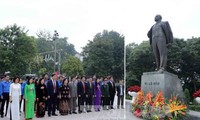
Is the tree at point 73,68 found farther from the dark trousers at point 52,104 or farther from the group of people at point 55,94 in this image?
the dark trousers at point 52,104

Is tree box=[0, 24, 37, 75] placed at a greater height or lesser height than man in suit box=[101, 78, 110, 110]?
greater

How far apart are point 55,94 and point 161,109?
456cm

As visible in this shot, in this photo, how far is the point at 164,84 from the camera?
26.9 ft

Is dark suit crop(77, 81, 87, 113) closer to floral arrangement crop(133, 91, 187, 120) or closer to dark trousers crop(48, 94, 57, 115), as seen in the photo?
dark trousers crop(48, 94, 57, 115)

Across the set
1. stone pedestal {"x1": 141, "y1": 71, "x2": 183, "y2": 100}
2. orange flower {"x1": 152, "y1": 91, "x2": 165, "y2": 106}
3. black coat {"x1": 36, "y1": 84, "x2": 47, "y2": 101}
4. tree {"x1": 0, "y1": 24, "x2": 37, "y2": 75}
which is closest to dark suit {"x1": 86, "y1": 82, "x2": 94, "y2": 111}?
black coat {"x1": 36, "y1": 84, "x2": 47, "y2": 101}

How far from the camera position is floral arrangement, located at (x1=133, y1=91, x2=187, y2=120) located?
7.01 meters

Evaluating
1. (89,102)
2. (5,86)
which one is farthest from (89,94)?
(5,86)

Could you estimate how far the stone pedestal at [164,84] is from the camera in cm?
825

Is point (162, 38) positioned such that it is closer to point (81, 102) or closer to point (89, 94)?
point (89, 94)

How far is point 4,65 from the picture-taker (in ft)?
91.9

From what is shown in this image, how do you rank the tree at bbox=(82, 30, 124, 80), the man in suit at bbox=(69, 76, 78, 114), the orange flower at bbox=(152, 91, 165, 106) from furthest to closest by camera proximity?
the tree at bbox=(82, 30, 124, 80) < the man in suit at bbox=(69, 76, 78, 114) < the orange flower at bbox=(152, 91, 165, 106)

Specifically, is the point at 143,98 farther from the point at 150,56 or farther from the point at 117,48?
the point at 117,48

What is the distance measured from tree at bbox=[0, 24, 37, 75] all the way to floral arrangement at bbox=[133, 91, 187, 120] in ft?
73.6

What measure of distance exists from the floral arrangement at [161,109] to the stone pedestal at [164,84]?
1.39 feet
